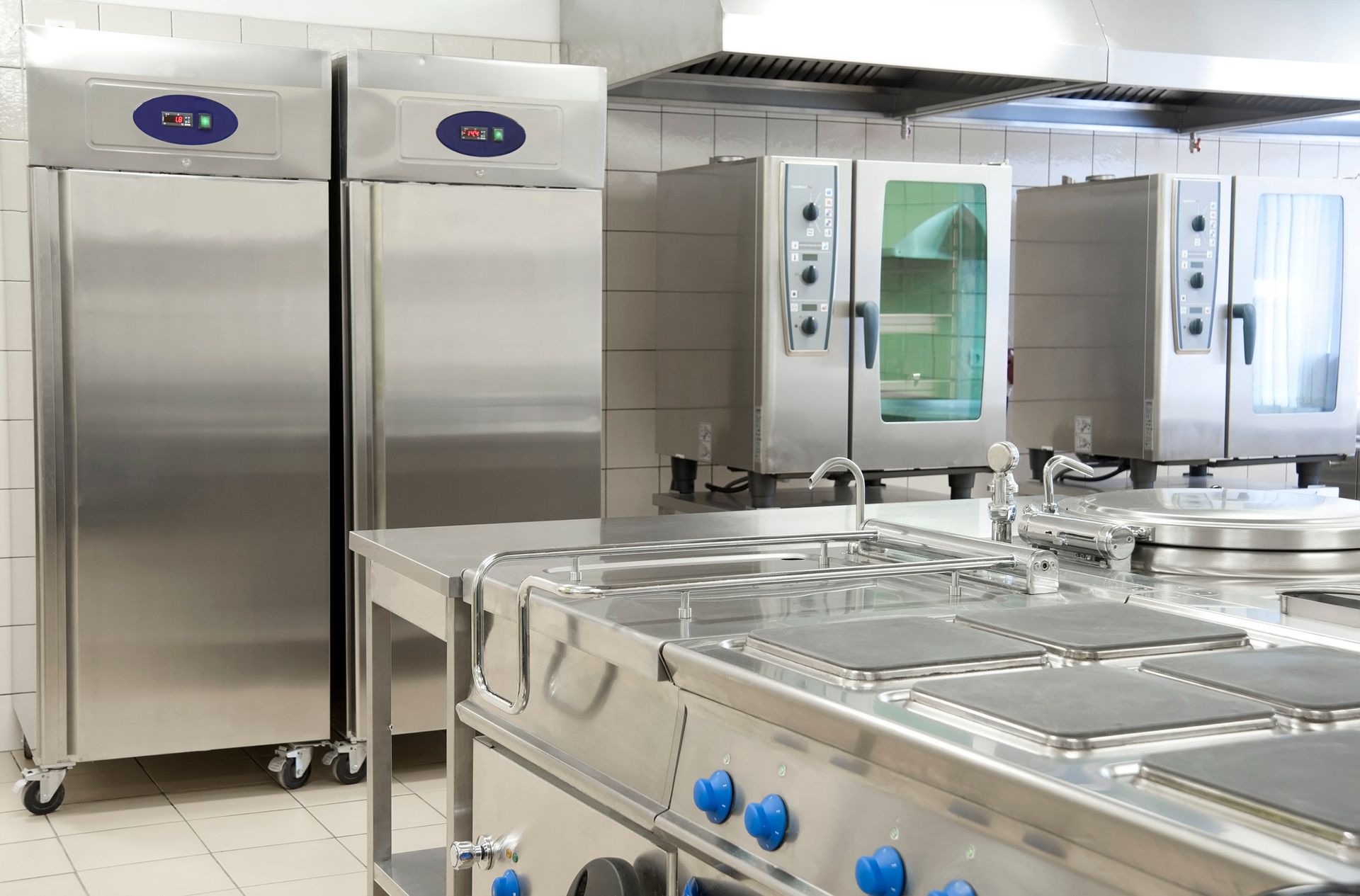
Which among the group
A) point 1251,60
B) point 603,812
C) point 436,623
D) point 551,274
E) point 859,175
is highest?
point 1251,60

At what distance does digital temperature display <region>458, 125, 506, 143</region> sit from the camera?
→ 3318 millimetres

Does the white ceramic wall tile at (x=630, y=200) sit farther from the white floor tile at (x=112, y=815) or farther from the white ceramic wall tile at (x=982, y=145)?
the white floor tile at (x=112, y=815)

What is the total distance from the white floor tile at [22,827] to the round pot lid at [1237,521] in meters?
2.32

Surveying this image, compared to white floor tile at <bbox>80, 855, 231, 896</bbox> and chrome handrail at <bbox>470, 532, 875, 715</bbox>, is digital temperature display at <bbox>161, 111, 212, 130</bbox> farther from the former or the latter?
chrome handrail at <bbox>470, 532, 875, 715</bbox>

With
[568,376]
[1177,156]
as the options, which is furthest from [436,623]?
[1177,156]

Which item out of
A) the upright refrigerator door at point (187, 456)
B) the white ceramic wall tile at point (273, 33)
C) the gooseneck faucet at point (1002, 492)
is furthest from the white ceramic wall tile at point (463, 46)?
the gooseneck faucet at point (1002, 492)

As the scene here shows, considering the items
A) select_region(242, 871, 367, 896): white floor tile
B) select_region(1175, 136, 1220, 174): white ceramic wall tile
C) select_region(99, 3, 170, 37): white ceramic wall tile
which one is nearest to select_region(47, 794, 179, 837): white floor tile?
select_region(242, 871, 367, 896): white floor tile

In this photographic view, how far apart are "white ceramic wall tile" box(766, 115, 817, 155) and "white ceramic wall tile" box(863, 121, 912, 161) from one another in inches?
7.1

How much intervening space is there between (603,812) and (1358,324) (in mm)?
3592

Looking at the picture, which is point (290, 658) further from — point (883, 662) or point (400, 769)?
point (883, 662)

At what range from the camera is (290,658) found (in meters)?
3.29

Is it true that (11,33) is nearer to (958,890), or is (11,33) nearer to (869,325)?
(869,325)

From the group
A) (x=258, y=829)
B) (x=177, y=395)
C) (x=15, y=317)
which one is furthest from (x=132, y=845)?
(x=15, y=317)

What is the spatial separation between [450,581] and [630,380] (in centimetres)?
246
